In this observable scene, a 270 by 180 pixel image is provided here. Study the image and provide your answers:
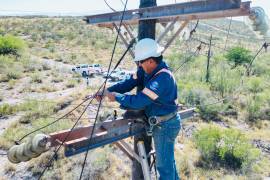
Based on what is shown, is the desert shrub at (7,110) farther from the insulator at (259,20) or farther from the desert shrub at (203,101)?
the insulator at (259,20)

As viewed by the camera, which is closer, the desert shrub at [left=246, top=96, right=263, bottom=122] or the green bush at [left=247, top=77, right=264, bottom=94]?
the desert shrub at [left=246, top=96, right=263, bottom=122]

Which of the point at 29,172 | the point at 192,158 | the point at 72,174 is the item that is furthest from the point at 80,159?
the point at 192,158

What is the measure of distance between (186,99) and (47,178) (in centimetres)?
908

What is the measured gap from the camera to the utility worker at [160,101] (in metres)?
3.95

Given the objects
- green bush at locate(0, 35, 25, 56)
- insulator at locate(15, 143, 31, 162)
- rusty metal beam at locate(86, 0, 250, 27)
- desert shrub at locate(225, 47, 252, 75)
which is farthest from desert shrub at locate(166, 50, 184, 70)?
insulator at locate(15, 143, 31, 162)

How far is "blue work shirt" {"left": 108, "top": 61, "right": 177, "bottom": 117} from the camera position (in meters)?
3.88

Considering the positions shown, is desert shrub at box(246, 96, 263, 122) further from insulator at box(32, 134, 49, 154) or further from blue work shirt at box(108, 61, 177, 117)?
insulator at box(32, 134, 49, 154)

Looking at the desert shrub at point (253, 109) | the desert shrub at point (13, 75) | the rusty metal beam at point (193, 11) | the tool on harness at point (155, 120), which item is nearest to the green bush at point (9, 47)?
the desert shrub at point (13, 75)

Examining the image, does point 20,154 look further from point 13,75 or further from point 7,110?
point 13,75

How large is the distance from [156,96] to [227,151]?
6.22 meters

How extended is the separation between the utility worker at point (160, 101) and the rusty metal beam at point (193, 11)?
83 centimetres

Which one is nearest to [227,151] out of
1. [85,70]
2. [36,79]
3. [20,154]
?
[20,154]

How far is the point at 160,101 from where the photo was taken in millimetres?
4117

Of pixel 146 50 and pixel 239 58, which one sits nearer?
pixel 146 50
